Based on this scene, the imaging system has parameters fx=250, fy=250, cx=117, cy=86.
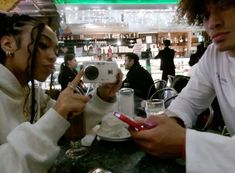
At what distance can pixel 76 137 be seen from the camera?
3.39 ft

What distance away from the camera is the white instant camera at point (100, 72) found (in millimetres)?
1084

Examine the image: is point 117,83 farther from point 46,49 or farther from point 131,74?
point 131,74

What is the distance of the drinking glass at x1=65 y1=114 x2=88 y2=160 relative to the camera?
996 millimetres

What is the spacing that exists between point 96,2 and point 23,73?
278 cm

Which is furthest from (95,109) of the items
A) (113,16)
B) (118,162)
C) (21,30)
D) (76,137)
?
(113,16)

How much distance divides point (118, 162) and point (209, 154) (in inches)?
16.0

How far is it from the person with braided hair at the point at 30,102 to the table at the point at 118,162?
0.56ft

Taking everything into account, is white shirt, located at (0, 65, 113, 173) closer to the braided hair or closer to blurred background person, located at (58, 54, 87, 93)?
the braided hair

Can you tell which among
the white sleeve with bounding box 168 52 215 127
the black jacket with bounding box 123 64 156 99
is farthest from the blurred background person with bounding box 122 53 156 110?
the white sleeve with bounding box 168 52 215 127

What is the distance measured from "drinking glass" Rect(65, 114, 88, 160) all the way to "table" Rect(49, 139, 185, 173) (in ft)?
0.08

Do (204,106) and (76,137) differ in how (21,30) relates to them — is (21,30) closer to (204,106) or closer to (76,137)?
(76,137)

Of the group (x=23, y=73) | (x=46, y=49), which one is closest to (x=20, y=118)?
(x=23, y=73)

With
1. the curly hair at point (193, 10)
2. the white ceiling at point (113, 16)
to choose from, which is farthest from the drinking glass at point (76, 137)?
the white ceiling at point (113, 16)

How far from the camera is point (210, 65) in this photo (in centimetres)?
113
